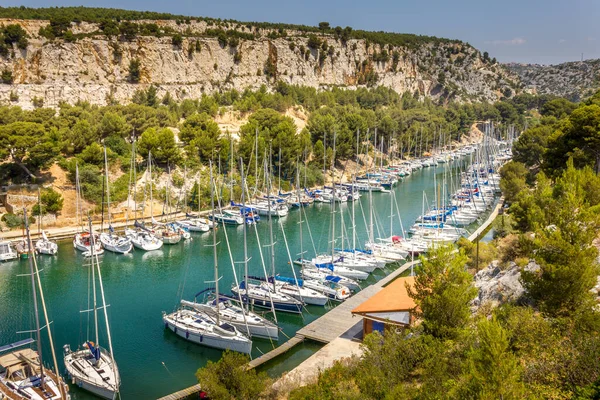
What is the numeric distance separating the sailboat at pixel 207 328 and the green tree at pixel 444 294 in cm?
919

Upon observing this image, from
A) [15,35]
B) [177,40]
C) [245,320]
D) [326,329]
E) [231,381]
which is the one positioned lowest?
[326,329]

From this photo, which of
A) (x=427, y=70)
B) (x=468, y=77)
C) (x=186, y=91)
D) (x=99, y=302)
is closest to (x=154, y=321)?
Result: (x=99, y=302)

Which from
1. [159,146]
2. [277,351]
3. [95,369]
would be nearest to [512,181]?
[277,351]

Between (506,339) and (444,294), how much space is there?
4137mm

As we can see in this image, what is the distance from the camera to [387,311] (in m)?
20.9

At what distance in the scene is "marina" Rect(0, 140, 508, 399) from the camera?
22.5 metres

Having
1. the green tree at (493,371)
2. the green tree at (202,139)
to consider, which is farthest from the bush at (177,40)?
the green tree at (493,371)

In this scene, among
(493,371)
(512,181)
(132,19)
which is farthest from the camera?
(132,19)

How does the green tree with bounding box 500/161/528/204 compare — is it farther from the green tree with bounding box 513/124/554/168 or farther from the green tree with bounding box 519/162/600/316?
the green tree with bounding box 519/162/600/316

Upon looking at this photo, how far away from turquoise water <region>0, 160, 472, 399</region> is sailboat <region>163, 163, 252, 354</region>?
1.56ft

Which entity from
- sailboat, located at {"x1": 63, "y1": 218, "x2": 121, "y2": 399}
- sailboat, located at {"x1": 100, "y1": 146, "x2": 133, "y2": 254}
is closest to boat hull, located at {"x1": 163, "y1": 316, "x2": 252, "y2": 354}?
sailboat, located at {"x1": 63, "y1": 218, "x2": 121, "y2": 399}

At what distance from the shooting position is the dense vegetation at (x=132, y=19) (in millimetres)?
74000

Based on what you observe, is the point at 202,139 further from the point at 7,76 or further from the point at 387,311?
the point at 387,311

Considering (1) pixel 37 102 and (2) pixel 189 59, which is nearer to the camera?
(1) pixel 37 102
